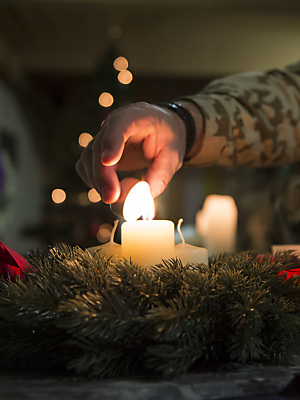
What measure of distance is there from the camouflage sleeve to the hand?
0.14 meters

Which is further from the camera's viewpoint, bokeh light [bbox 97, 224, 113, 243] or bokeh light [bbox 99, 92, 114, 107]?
bokeh light [bbox 97, 224, 113, 243]

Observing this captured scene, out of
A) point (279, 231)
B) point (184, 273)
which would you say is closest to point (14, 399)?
point (184, 273)

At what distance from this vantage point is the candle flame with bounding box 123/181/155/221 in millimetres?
482

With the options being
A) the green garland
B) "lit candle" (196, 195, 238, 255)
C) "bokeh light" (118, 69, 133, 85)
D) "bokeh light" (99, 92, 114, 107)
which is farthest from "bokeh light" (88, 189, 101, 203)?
the green garland

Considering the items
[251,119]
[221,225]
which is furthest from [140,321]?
[221,225]

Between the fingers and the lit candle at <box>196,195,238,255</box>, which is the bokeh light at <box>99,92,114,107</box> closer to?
the lit candle at <box>196,195,238,255</box>

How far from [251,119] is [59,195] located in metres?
2.92

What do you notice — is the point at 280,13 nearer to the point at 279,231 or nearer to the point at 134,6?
the point at 134,6

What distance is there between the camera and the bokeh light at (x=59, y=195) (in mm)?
3646

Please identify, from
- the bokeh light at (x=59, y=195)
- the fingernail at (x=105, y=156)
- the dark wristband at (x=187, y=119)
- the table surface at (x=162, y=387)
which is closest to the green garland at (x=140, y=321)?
the table surface at (x=162, y=387)

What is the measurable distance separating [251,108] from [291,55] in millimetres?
4066

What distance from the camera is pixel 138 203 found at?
49 centimetres

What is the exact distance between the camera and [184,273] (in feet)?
1.23

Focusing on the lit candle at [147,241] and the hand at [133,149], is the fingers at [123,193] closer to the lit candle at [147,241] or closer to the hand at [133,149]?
the hand at [133,149]
